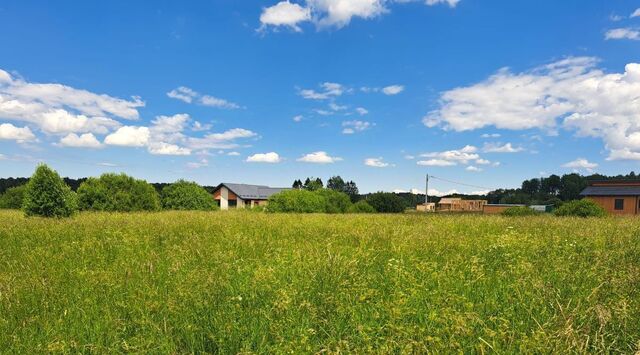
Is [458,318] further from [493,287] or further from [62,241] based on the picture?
[62,241]

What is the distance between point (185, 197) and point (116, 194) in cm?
1200

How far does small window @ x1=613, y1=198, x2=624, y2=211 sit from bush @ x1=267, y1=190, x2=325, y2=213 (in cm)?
3508

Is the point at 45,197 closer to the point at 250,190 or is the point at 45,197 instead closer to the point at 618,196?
the point at 250,190

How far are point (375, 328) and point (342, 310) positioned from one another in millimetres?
331

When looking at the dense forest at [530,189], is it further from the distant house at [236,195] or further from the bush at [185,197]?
the bush at [185,197]

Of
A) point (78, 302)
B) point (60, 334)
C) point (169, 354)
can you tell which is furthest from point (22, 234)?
point (169, 354)

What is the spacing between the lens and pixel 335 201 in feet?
132

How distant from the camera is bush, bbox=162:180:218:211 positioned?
35688 millimetres

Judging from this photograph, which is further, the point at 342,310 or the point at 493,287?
the point at 493,287

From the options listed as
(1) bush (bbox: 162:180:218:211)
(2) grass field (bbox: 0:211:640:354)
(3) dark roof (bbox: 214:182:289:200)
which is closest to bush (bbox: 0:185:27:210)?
(1) bush (bbox: 162:180:218:211)

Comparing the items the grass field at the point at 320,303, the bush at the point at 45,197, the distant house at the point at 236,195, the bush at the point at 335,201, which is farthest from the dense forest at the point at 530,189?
the grass field at the point at 320,303

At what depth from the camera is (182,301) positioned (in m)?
3.43

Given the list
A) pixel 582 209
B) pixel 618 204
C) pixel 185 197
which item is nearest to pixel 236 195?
pixel 185 197

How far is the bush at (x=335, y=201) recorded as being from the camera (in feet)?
125
